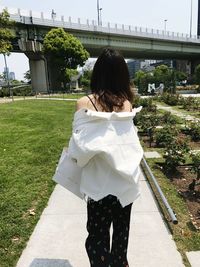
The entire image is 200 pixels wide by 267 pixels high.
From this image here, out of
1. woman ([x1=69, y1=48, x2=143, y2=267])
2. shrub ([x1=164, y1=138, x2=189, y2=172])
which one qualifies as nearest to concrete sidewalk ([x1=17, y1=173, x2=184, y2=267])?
woman ([x1=69, y1=48, x2=143, y2=267])

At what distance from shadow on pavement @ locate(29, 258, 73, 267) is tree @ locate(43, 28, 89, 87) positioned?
42814 millimetres

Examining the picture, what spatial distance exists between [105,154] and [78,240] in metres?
1.62

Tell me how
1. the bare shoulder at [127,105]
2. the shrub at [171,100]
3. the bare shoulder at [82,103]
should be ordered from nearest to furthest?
1. the bare shoulder at [82,103]
2. the bare shoulder at [127,105]
3. the shrub at [171,100]

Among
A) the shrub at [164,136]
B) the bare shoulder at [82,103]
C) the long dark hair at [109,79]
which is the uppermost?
the long dark hair at [109,79]

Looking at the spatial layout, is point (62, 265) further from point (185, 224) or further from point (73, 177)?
point (185, 224)

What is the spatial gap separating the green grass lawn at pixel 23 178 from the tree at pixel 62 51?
35634 mm

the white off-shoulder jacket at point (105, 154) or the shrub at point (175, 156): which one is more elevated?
the white off-shoulder jacket at point (105, 154)

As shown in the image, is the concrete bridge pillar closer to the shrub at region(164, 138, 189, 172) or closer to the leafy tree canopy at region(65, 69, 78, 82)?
the leafy tree canopy at region(65, 69, 78, 82)

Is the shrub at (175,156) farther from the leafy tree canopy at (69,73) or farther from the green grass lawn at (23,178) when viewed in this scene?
the leafy tree canopy at (69,73)

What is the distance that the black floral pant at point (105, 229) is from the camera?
221 centimetres

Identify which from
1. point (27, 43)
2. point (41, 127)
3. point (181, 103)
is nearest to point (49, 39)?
point (27, 43)

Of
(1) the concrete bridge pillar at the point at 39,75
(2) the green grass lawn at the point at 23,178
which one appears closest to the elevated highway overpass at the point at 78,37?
(1) the concrete bridge pillar at the point at 39,75

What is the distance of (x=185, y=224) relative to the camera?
11.9 feet

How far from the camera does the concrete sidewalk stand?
2914 mm
